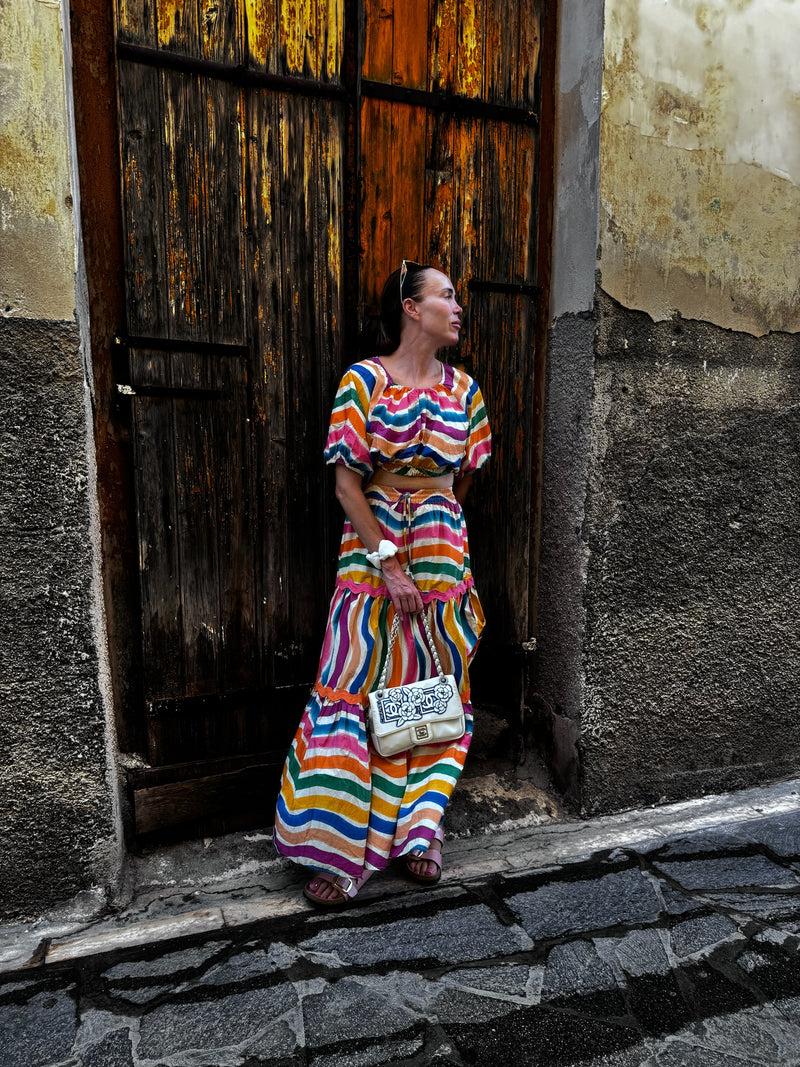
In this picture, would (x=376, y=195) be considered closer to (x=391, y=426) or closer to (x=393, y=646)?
(x=391, y=426)

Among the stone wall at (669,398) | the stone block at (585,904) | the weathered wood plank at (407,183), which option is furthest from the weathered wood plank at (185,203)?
the stone block at (585,904)

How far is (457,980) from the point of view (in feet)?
6.26

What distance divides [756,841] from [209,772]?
190 cm

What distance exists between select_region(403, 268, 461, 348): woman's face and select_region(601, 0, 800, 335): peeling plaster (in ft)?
2.02

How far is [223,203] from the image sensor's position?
2346mm

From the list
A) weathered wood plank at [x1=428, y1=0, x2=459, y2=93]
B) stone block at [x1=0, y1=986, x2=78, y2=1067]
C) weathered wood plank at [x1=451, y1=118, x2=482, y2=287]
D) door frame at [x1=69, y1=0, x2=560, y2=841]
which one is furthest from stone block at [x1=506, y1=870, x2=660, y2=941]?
weathered wood plank at [x1=428, y1=0, x2=459, y2=93]

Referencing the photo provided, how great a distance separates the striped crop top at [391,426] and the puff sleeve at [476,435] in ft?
0.25

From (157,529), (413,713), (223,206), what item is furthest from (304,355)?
(413,713)

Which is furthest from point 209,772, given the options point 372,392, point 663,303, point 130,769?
point 663,303

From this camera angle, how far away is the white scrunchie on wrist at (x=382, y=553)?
7.41 ft

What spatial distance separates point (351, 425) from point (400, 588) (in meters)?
0.51

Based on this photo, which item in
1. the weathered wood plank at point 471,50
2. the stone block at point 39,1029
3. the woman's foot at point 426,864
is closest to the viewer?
the stone block at point 39,1029

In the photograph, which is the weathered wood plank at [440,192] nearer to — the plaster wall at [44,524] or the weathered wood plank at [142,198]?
the weathered wood plank at [142,198]

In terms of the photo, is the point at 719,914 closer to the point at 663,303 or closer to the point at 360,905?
the point at 360,905
